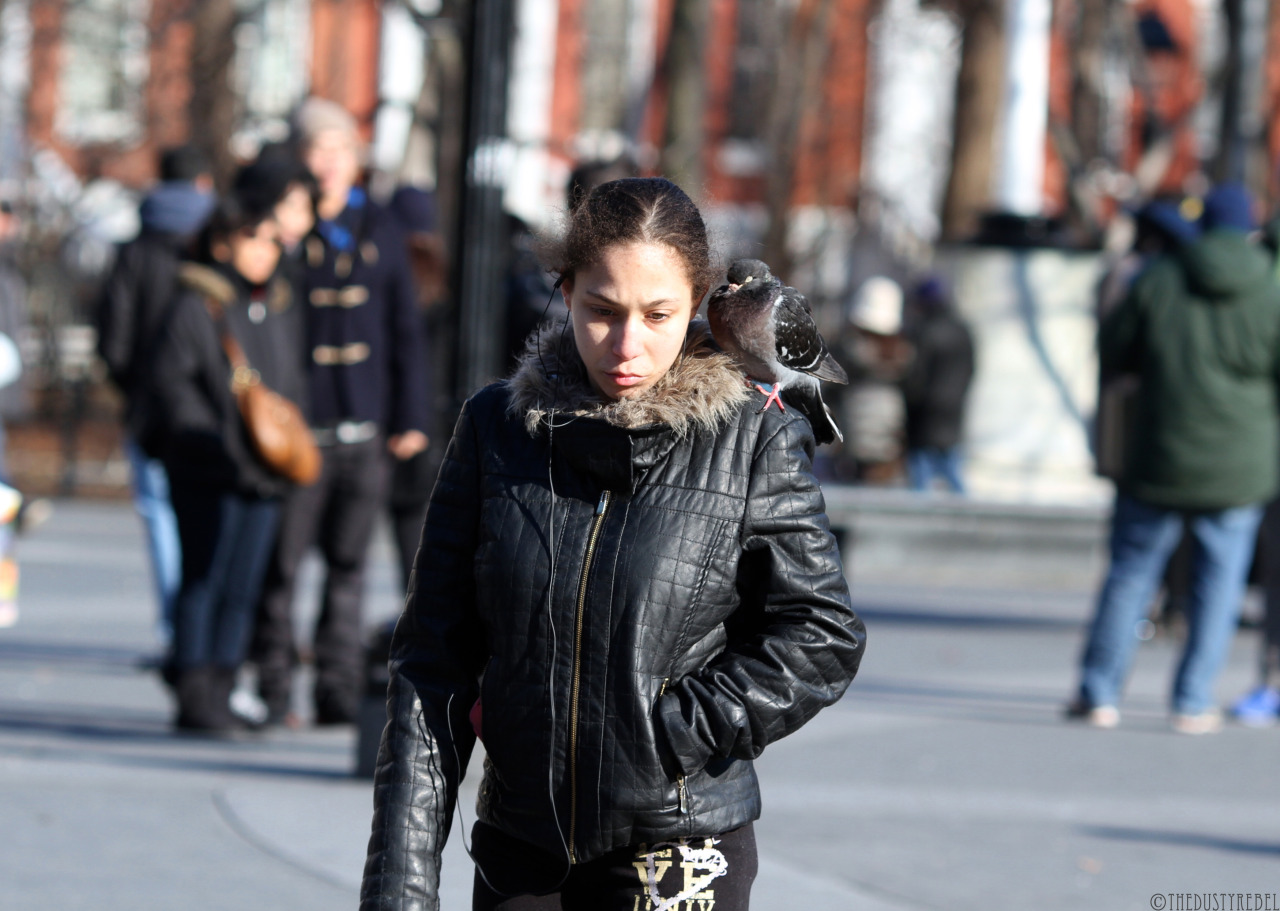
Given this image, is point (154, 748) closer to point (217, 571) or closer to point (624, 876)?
point (217, 571)

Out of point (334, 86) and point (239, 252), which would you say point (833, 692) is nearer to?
point (239, 252)

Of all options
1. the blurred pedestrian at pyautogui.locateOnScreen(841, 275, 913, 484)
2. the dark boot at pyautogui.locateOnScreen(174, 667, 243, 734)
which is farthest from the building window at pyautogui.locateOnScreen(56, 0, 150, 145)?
the dark boot at pyautogui.locateOnScreen(174, 667, 243, 734)

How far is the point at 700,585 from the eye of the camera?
2850mm

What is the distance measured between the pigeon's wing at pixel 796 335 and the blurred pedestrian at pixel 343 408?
4.35 meters

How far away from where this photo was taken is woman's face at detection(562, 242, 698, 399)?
114 inches

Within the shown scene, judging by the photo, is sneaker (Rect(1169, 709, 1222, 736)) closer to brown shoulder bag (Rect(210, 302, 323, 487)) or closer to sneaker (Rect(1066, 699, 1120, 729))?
sneaker (Rect(1066, 699, 1120, 729))

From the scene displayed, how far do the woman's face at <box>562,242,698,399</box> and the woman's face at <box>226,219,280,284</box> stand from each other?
4.32 metres

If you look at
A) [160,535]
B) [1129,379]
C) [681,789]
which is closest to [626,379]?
[681,789]

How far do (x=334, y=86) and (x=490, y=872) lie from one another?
2658 centimetres

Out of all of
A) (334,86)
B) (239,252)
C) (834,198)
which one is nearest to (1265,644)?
(239,252)

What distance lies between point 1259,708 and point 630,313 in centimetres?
599

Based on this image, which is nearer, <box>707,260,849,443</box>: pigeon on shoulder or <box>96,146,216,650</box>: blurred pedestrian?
<box>707,260,849,443</box>: pigeon on shoulder

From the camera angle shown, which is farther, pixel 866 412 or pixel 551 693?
pixel 866 412

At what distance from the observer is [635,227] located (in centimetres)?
290
